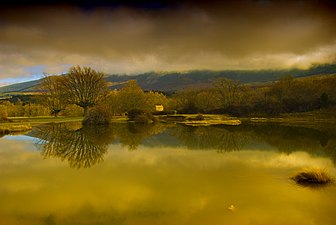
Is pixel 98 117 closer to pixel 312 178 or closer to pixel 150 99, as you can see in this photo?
pixel 150 99

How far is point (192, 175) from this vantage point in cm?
1834

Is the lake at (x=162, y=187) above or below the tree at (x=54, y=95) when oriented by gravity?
below

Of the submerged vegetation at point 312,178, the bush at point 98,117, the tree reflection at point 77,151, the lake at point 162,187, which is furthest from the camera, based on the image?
the bush at point 98,117

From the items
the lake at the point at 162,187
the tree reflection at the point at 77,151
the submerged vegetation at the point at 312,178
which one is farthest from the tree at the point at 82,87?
the submerged vegetation at the point at 312,178

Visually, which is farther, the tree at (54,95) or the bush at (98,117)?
the tree at (54,95)

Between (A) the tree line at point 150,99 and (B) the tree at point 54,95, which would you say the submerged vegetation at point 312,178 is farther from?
(B) the tree at point 54,95

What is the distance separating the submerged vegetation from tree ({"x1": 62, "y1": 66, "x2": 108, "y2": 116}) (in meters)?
59.3

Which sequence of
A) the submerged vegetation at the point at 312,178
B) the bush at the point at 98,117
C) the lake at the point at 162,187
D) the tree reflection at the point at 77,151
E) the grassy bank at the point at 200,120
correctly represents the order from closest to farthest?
the lake at the point at 162,187 < the submerged vegetation at the point at 312,178 < the tree reflection at the point at 77,151 < the bush at the point at 98,117 < the grassy bank at the point at 200,120

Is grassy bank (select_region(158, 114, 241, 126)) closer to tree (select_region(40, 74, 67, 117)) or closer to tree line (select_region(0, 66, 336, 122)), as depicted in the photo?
tree line (select_region(0, 66, 336, 122))

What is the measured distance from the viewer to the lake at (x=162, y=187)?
11734mm

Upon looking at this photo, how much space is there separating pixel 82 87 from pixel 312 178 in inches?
2414

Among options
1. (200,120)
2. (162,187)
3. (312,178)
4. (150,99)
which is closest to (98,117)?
(200,120)

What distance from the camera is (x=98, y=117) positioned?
56188 millimetres

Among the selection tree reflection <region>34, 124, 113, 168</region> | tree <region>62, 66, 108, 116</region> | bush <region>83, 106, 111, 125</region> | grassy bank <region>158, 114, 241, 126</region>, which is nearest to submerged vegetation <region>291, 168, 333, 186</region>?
tree reflection <region>34, 124, 113, 168</region>
